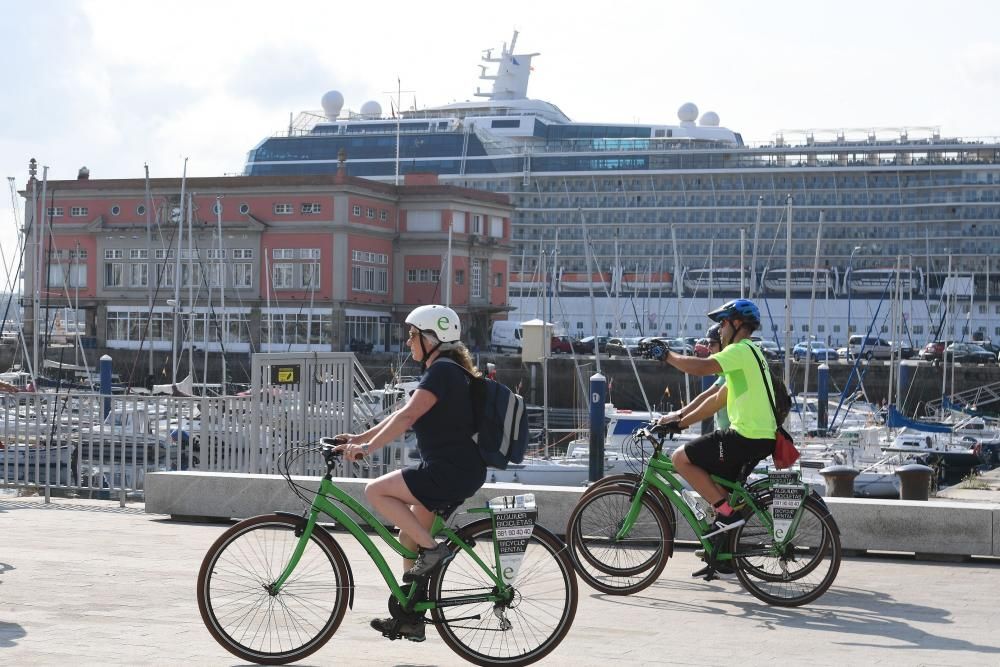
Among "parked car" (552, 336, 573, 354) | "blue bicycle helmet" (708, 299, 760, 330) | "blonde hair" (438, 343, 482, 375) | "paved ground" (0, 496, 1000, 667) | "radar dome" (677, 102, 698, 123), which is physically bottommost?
"paved ground" (0, 496, 1000, 667)

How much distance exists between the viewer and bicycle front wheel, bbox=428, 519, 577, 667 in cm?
593

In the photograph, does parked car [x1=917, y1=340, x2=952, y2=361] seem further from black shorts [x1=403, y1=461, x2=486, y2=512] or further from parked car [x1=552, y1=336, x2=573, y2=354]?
black shorts [x1=403, y1=461, x2=486, y2=512]

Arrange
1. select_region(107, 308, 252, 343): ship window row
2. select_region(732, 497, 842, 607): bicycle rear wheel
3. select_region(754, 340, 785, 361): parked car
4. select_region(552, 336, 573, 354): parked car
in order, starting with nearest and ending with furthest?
1. select_region(732, 497, 842, 607): bicycle rear wheel
2. select_region(754, 340, 785, 361): parked car
3. select_region(107, 308, 252, 343): ship window row
4. select_region(552, 336, 573, 354): parked car

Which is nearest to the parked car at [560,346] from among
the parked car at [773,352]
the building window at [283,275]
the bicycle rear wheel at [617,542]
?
the parked car at [773,352]

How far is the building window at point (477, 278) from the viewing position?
234 ft

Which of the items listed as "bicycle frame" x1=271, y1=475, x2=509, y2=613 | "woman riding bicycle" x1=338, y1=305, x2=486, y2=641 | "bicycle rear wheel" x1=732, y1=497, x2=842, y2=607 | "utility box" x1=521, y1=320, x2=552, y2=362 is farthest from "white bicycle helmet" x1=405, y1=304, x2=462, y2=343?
"utility box" x1=521, y1=320, x2=552, y2=362

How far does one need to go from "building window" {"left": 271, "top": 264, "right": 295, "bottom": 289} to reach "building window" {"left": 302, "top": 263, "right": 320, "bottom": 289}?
0.56m

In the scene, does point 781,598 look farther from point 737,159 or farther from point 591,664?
point 737,159

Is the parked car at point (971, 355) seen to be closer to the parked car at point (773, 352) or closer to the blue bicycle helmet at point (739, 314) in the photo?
the parked car at point (773, 352)

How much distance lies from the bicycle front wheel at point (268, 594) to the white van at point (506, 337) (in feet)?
212

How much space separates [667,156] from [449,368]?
3389 inches

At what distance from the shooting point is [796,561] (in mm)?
7555

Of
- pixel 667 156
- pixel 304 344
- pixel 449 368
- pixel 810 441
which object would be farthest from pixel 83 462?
pixel 667 156

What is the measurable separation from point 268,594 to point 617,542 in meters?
2.44
